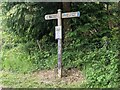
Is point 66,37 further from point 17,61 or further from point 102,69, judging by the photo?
point 102,69

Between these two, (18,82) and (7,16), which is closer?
(18,82)

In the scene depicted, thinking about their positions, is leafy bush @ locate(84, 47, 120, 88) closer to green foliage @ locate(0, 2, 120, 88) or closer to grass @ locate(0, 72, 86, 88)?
green foliage @ locate(0, 2, 120, 88)

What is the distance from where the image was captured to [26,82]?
5965 mm

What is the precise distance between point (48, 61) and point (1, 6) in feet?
7.08

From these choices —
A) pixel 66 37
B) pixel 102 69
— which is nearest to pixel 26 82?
pixel 102 69

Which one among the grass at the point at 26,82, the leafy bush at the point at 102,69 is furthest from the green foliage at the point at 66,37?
the grass at the point at 26,82

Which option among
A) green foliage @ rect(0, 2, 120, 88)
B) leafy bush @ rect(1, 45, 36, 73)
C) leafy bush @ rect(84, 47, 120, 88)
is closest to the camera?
leafy bush @ rect(84, 47, 120, 88)

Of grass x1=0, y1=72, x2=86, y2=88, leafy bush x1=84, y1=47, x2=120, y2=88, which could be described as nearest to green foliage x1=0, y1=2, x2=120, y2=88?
leafy bush x1=84, y1=47, x2=120, y2=88

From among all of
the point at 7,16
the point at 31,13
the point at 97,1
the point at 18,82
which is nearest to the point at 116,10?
the point at 97,1

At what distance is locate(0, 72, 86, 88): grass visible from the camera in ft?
18.3

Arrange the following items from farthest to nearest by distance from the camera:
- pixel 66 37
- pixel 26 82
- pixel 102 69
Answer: pixel 66 37 → pixel 26 82 → pixel 102 69

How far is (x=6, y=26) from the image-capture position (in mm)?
7938

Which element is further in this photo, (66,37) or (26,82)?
(66,37)

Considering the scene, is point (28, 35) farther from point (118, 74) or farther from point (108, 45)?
point (118, 74)
